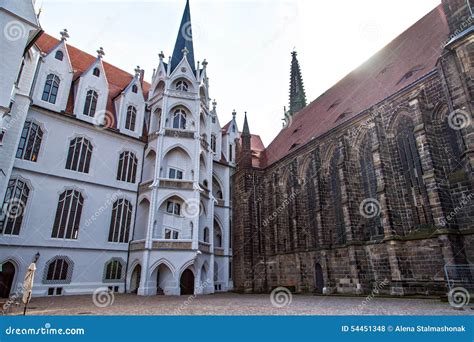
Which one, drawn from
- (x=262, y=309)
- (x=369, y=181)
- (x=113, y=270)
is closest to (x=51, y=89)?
(x=113, y=270)

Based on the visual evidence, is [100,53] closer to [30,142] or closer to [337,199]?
[30,142]

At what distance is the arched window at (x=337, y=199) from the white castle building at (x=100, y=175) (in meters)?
9.48

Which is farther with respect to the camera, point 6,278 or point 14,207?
point 14,207

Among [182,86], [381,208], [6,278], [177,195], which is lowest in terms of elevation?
[6,278]

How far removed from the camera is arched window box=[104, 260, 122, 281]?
19.7m

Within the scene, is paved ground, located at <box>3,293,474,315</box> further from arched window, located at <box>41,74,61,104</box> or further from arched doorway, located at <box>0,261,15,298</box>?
arched window, located at <box>41,74,61,104</box>

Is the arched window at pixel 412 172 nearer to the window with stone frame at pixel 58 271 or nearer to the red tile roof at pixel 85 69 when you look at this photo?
the window with stone frame at pixel 58 271

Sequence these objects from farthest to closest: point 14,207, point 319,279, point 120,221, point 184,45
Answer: point 184,45
point 120,221
point 319,279
point 14,207

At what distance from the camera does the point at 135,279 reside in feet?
68.0

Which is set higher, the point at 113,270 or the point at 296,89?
the point at 296,89

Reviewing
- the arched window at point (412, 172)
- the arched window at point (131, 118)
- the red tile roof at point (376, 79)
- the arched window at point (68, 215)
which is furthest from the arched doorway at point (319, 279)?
the arched window at point (131, 118)

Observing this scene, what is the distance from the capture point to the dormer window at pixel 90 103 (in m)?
21.3

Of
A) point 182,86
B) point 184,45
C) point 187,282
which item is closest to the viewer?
point 187,282

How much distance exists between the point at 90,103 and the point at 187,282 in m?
14.8
